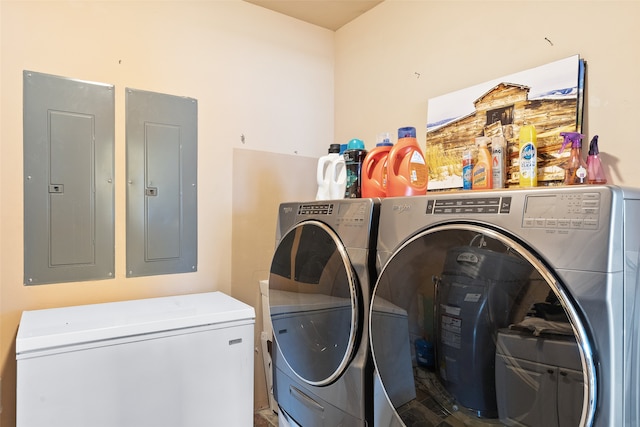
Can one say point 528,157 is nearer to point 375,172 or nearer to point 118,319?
point 375,172

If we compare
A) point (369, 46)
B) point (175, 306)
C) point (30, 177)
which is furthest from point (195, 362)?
point (369, 46)

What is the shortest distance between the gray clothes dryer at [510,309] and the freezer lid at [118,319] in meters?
0.80

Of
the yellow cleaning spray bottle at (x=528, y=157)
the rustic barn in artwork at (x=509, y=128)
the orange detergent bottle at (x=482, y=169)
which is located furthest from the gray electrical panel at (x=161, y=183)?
the yellow cleaning spray bottle at (x=528, y=157)

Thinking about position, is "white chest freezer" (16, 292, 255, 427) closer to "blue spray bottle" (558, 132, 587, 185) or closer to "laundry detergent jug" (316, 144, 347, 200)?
"laundry detergent jug" (316, 144, 347, 200)

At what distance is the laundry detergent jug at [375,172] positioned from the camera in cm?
169

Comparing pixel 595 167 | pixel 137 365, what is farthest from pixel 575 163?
pixel 137 365

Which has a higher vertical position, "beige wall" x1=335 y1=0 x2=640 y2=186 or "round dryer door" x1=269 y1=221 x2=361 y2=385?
"beige wall" x1=335 y1=0 x2=640 y2=186

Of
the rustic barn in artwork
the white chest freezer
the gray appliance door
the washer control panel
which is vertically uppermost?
the rustic barn in artwork

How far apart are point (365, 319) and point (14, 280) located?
1578mm

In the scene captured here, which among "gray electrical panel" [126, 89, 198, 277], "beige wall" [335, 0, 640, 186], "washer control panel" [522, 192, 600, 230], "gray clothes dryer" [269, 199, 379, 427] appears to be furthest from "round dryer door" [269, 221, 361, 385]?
"beige wall" [335, 0, 640, 186]

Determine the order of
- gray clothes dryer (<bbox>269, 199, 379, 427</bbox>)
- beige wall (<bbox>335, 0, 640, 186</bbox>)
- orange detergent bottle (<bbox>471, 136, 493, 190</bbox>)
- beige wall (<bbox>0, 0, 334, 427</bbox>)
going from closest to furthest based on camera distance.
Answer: gray clothes dryer (<bbox>269, 199, 379, 427</bbox>) → beige wall (<bbox>335, 0, 640, 186</bbox>) → orange detergent bottle (<bbox>471, 136, 493, 190</bbox>) → beige wall (<bbox>0, 0, 334, 427</bbox>)

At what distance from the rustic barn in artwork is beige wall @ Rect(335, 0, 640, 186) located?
0.09 meters

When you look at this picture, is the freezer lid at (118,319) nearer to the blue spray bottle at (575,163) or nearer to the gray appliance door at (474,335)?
the gray appliance door at (474,335)

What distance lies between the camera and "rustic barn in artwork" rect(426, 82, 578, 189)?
1513mm
